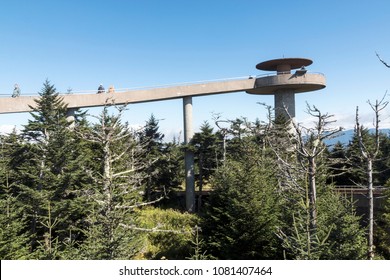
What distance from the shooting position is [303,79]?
126 ft

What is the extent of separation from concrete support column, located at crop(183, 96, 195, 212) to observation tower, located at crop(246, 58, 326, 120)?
8.74 meters

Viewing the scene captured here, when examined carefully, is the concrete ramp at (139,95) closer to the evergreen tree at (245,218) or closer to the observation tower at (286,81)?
the observation tower at (286,81)

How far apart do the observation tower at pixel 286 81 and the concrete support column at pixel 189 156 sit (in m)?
8.74

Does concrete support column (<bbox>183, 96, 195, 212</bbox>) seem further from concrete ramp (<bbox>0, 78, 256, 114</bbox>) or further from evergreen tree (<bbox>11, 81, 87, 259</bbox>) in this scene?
evergreen tree (<bbox>11, 81, 87, 259</bbox>)

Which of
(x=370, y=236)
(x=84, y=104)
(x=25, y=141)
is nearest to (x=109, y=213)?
(x=370, y=236)

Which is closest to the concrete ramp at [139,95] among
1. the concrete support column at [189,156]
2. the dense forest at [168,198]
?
the concrete support column at [189,156]

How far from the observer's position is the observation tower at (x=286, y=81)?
3822 cm

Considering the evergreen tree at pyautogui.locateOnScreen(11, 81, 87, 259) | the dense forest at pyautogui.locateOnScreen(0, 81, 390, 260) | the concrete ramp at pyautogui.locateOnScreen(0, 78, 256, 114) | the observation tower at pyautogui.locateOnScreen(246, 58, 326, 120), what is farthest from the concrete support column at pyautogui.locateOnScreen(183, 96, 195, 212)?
the evergreen tree at pyautogui.locateOnScreen(11, 81, 87, 259)

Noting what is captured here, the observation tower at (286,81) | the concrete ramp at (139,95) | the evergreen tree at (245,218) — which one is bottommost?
the evergreen tree at (245,218)

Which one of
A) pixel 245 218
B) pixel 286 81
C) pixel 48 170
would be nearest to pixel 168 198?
pixel 245 218

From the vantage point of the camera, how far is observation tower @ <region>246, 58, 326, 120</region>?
3822cm

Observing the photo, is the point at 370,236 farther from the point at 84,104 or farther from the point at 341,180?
the point at 84,104

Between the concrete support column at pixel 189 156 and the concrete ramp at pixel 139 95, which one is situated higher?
the concrete ramp at pixel 139 95

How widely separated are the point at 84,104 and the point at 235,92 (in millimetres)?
16873
